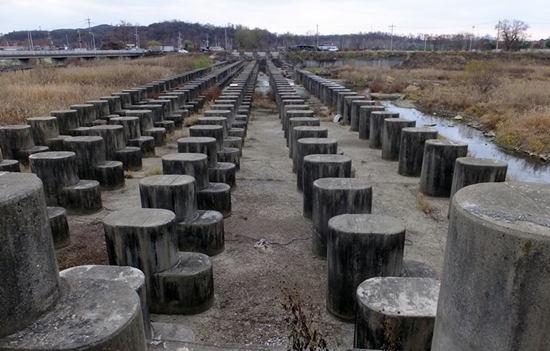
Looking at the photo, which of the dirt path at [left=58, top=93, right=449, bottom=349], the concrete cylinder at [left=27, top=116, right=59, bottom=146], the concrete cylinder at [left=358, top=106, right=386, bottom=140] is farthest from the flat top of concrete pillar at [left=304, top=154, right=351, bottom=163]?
the concrete cylinder at [left=358, top=106, right=386, bottom=140]

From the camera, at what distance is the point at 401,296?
137 inches

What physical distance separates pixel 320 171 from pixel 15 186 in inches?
190

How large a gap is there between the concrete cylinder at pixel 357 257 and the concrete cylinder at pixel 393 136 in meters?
6.20

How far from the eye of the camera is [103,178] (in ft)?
26.6

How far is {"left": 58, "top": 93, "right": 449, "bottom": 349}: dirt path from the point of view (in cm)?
410

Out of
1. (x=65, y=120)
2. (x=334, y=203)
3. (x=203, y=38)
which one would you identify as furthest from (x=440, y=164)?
(x=203, y=38)

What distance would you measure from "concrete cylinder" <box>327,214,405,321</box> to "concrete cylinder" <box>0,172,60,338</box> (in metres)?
2.55

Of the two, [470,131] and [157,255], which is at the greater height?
[157,255]

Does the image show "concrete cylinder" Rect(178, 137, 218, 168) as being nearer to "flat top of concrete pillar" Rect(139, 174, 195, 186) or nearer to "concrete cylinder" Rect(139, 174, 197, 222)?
"flat top of concrete pillar" Rect(139, 174, 195, 186)

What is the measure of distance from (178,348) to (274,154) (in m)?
8.56

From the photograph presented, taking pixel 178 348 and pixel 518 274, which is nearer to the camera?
pixel 518 274

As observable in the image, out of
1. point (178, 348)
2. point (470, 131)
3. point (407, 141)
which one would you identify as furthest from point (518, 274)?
point (470, 131)

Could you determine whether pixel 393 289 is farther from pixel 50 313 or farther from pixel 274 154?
pixel 274 154

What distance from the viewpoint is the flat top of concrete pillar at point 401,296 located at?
3.30 metres
